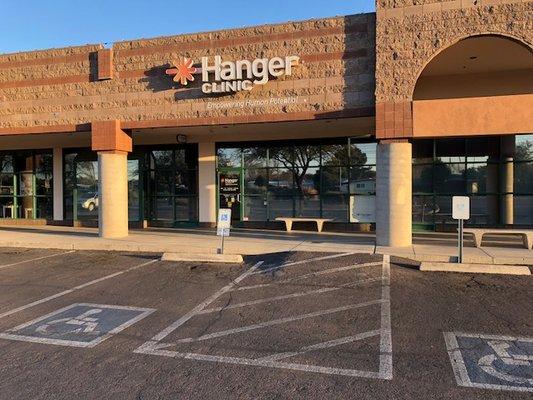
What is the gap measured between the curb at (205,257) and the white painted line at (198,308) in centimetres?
76

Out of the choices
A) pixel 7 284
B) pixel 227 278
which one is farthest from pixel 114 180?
pixel 227 278

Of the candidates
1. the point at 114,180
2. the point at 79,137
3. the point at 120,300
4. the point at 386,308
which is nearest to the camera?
the point at 386,308

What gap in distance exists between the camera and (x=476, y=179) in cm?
1593

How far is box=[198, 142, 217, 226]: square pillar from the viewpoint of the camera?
18422 millimetres

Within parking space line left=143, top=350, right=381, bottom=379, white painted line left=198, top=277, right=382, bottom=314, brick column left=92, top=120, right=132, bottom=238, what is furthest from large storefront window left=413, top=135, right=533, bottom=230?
parking space line left=143, top=350, right=381, bottom=379

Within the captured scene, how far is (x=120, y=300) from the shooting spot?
25.1 ft

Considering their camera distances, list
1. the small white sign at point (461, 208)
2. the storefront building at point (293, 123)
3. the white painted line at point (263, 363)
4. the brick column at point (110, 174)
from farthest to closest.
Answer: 1. the brick column at point (110, 174)
2. the storefront building at point (293, 123)
3. the small white sign at point (461, 208)
4. the white painted line at point (263, 363)

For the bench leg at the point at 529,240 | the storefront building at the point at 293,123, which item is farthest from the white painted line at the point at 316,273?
the bench leg at the point at 529,240

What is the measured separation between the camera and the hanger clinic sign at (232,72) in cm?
1303

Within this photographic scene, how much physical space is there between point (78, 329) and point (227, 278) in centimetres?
345

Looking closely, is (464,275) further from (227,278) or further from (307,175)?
(307,175)

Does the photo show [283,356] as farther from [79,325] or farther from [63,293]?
[63,293]

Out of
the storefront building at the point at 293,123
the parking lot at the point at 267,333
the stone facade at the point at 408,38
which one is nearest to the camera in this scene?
the parking lot at the point at 267,333

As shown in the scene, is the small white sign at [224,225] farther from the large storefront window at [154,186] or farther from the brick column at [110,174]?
the large storefront window at [154,186]
